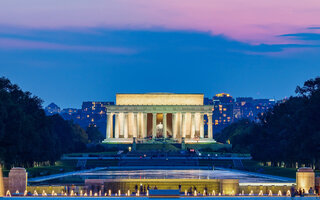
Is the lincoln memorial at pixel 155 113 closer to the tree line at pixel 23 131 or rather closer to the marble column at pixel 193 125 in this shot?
the marble column at pixel 193 125

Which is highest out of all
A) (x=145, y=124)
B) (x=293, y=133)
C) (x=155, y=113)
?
(x=155, y=113)

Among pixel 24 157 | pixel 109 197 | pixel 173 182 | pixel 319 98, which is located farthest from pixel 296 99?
pixel 109 197

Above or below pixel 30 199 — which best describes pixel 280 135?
above

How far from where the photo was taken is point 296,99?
11731 cm

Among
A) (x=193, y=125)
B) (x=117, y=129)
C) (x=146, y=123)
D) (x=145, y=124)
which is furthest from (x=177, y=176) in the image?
(x=117, y=129)

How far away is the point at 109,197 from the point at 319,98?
34.7 metres

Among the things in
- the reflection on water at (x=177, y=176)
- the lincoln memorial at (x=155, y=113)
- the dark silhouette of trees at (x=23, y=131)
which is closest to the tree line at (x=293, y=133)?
the reflection on water at (x=177, y=176)

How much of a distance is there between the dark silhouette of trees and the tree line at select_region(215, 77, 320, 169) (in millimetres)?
29037

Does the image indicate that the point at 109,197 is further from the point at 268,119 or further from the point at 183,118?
the point at 183,118

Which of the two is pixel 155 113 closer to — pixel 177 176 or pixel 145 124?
pixel 145 124

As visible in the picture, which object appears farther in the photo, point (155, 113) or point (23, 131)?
point (155, 113)

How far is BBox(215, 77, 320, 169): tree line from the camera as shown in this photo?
291ft

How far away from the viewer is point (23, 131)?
95.4m

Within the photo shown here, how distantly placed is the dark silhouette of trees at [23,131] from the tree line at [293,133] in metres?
29.0
